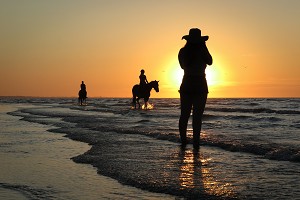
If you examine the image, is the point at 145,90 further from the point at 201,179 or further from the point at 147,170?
the point at 201,179

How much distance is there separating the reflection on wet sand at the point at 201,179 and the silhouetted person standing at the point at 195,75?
5.52 feet

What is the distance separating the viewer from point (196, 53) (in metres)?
7.61

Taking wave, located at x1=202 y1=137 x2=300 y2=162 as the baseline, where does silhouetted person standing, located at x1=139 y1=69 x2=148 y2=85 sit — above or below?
above

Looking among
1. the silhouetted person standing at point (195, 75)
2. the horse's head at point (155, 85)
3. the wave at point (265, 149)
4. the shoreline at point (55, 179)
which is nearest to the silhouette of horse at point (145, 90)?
the horse's head at point (155, 85)

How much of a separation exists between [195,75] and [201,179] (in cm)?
338

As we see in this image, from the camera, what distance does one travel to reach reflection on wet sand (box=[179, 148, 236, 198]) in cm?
395

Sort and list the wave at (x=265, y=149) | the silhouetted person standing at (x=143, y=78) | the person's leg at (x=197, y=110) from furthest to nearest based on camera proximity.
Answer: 1. the silhouetted person standing at (x=143, y=78)
2. the person's leg at (x=197, y=110)
3. the wave at (x=265, y=149)

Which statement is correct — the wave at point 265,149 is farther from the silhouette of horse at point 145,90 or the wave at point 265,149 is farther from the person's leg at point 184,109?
the silhouette of horse at point 145,90

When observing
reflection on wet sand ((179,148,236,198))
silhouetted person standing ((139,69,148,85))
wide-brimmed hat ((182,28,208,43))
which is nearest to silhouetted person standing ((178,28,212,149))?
wide-brimmed hat ((182,28,208,43))

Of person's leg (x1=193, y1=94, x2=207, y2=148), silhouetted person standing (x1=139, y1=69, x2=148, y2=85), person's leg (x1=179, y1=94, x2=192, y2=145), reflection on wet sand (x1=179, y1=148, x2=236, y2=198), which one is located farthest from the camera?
silhouetted person standing (x1=139, y1=69, x2=148, y2=85)

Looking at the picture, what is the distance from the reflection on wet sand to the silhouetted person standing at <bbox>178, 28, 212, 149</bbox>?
66.3 inches

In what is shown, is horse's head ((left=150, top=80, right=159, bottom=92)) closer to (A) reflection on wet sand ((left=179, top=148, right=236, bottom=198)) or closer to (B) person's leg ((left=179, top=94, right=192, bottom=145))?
(B) person's leg ((left=179, top=94, right=192, bottom=145))

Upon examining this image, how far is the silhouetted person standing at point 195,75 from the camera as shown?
24.9 ft

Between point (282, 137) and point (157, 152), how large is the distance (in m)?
3.41
